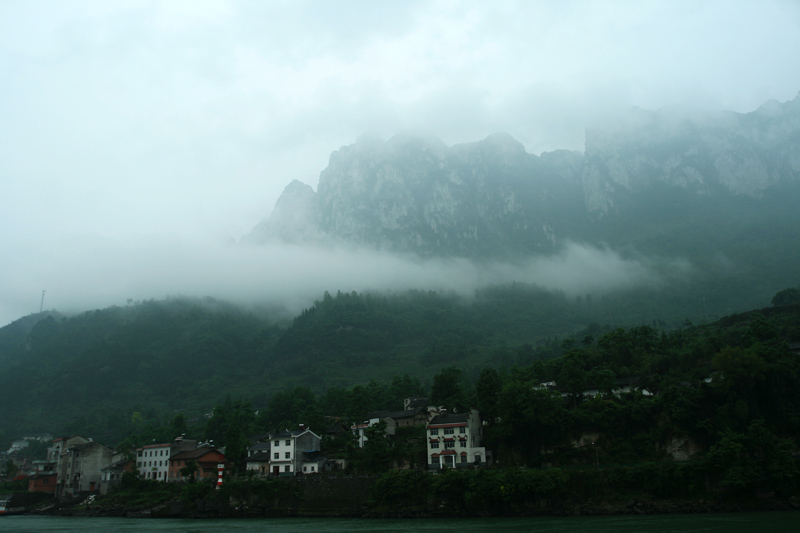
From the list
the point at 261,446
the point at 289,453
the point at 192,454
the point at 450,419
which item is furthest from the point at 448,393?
the point at 192,454

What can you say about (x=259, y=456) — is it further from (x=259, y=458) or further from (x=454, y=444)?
(x=454, y=444)

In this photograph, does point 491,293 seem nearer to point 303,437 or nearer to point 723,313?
point 723,313

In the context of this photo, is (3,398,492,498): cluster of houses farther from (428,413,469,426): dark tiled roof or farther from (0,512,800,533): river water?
(0,512,800,533): river water

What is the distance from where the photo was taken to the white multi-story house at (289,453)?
5678cm

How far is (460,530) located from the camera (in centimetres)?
3388

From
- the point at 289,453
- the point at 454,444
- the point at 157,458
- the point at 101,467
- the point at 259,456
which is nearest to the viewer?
the point at 454,444

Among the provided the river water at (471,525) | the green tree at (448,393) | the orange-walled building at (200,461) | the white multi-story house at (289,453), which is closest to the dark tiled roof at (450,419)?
the green tree at (448,393)

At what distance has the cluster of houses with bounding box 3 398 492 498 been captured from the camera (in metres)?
52.6

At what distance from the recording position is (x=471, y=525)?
3656cm

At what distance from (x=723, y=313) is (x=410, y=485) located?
101 metres

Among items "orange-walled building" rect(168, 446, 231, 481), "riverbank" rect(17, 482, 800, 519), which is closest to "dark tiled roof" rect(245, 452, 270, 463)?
"orange-walled building" rect(168, 446, 231, 481)

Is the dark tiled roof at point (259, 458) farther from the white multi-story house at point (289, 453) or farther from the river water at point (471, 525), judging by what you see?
the river water at point (471, 525)

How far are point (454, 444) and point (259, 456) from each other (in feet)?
73.6

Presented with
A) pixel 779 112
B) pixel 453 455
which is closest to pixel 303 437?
pixel 453 455
